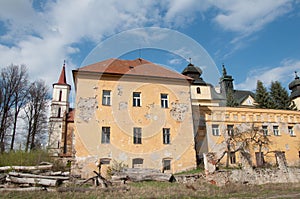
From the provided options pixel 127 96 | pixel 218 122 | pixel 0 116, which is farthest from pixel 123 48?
pixel 0 116

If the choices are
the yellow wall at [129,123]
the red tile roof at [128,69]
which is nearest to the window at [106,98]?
the yellow wall at [129,123]

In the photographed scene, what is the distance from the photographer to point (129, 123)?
15953mm

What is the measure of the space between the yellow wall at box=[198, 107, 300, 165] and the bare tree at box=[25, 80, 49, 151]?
1741cm

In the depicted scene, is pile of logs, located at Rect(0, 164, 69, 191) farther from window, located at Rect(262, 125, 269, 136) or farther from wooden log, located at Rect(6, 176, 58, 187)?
window, located at Rect(262, 125, 269, 136)

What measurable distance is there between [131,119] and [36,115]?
536 inches

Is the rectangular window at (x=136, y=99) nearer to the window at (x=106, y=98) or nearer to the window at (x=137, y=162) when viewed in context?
the window at (x=106, y=98)

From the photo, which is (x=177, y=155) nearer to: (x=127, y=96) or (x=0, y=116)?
(x=127, y=96)

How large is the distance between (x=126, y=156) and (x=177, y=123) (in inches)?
186

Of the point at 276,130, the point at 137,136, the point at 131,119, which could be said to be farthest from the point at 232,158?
the point at 131,119

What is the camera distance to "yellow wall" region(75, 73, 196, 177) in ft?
48.8

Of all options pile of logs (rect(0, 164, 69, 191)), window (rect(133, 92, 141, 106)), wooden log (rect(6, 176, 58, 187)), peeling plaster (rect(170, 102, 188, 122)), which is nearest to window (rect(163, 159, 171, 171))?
peeling plaster (rect(170, 102, 188, 122))

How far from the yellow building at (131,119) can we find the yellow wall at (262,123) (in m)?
2.82

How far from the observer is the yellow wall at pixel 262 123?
1919 centimetres

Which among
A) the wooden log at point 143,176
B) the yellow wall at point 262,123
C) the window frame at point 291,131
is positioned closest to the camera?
the wooden log at point 143,176
